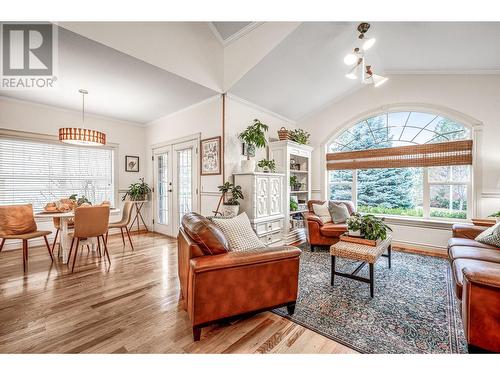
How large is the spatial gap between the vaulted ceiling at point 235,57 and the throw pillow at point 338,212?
7.47ft

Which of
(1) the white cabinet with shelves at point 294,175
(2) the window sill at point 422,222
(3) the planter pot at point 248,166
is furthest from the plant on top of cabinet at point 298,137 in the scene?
(2) the window sill at point 422,222

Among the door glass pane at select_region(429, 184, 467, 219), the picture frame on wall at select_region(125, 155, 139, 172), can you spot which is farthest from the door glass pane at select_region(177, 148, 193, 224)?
the door glass pane at select_region(429, 184, 467, 219)

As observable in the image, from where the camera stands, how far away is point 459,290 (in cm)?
165

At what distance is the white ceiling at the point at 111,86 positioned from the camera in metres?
2.57

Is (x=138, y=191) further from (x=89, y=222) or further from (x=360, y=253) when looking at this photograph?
(x=360, y=253)

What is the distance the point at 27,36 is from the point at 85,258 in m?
2.87

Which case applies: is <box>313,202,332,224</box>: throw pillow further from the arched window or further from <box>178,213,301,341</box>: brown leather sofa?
<box>178,213,301,341</box>: brown leather sofa

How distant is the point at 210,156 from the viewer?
3922mm

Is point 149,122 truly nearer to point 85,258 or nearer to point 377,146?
point 85,258

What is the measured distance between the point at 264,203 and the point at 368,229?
1680 mm

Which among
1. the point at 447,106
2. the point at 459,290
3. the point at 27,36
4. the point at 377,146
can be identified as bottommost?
the point at 459,290

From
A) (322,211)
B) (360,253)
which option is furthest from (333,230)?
(360,253)
